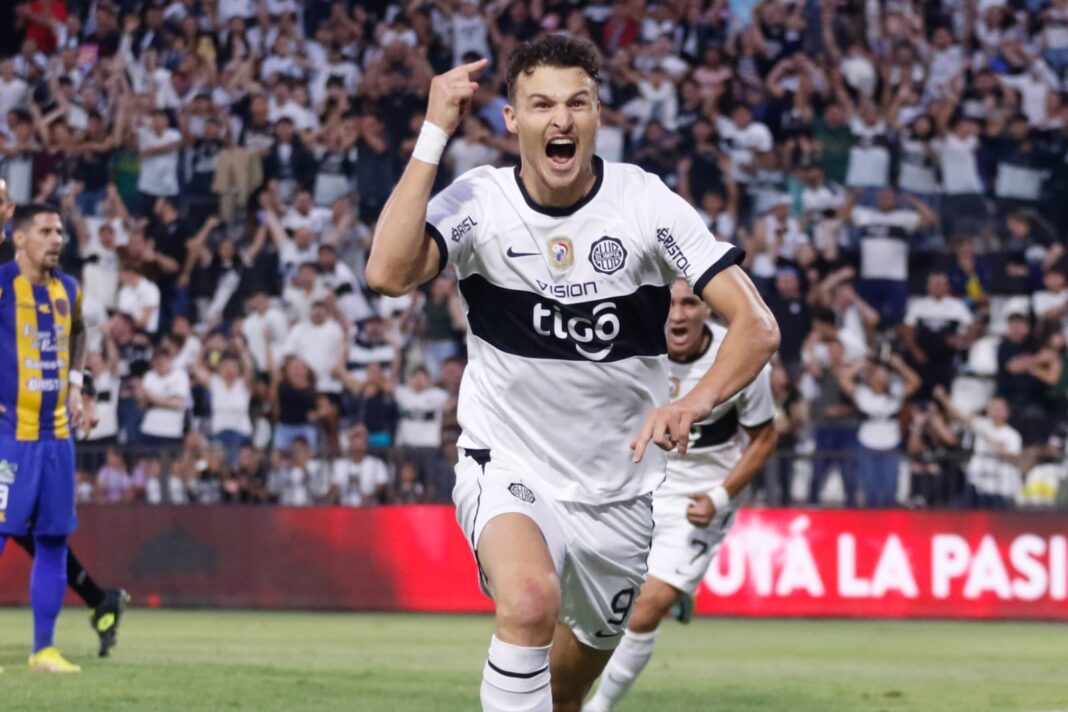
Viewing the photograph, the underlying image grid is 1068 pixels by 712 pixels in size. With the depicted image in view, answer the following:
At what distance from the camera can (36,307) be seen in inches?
439

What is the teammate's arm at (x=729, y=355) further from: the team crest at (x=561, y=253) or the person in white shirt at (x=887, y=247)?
the person in white shirt at (x=887, y=247)

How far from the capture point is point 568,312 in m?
6.27

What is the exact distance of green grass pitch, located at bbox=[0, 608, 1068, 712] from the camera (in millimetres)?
10078

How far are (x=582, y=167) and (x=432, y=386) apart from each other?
1205 centimetres

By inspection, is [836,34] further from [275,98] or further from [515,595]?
[515,595]

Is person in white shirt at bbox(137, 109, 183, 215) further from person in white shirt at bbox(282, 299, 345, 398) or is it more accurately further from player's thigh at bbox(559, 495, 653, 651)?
player's thigh at bbox(559, 495, 653, 651)

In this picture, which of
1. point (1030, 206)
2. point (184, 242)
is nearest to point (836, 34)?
point (1030, 206)

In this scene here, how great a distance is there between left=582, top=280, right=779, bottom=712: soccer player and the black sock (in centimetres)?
372

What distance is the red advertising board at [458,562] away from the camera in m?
17.1

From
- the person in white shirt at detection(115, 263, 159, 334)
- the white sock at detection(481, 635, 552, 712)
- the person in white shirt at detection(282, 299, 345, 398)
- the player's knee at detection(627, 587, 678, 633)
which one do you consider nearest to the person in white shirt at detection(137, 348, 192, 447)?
the person in white shirt at detection(115, 263, 159, 334)

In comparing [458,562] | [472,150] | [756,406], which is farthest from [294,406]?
[756,406]

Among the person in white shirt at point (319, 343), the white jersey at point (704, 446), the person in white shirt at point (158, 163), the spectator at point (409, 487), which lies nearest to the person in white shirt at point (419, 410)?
the spectator at point (409, 487)

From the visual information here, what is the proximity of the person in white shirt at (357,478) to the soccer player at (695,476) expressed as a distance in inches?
281

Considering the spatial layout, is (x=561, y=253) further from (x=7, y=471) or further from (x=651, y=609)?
(x=7, y=471)
